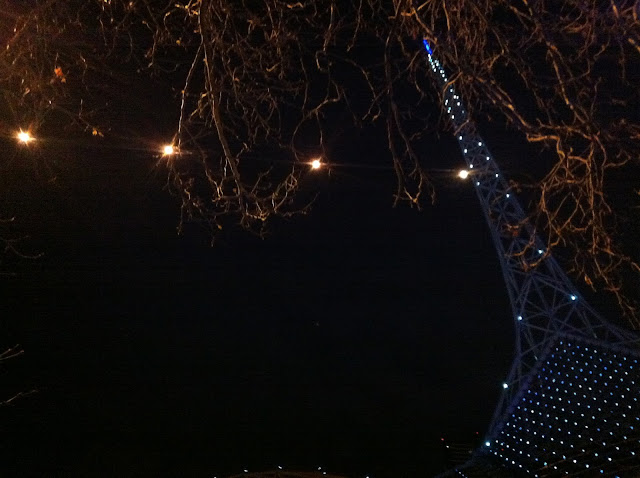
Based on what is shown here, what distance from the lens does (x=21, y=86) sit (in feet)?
15.1

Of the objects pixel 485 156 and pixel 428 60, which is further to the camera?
pixel 485 156

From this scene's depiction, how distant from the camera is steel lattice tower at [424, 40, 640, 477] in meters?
8.72

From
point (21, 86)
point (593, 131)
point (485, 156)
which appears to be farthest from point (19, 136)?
point (485, 156)

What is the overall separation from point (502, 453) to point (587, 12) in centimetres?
941

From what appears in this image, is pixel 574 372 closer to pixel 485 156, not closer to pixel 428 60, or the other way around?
pixel 485 156

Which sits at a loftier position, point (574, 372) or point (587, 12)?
point (587, 12)

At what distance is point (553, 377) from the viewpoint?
9.88 meters

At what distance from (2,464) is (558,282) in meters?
11.6

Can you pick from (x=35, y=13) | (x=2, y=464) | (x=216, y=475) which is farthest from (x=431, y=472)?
(x=35, y=13)

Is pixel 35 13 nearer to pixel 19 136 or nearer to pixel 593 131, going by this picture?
pixel 19 136

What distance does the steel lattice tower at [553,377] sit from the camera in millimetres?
8719

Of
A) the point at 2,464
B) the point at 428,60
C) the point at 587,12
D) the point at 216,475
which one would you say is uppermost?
the point at 428,60

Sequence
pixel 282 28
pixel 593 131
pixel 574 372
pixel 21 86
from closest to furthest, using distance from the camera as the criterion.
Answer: pixel 593 131 → pixel 282 28 → pixel 21 86 → pixel 574 372

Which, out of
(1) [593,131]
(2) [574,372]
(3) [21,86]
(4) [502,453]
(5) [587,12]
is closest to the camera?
(1) [593,131]
